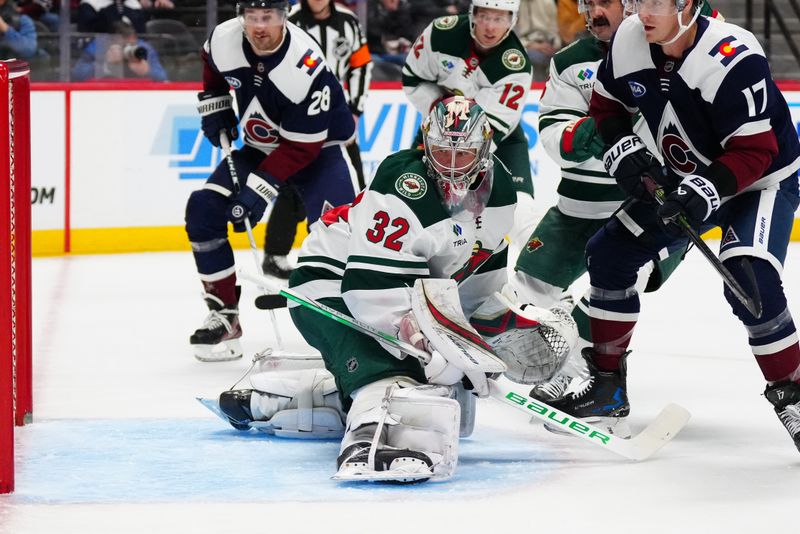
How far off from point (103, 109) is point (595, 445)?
401cm

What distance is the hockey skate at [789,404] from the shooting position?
3.22 metres

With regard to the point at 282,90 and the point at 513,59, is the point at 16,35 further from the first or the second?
the point at 513,59

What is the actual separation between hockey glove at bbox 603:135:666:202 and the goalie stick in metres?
0.55

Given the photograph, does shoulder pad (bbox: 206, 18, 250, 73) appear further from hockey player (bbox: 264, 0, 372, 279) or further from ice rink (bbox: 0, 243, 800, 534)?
hockey player (bbox: 264, 0, 372, 279)

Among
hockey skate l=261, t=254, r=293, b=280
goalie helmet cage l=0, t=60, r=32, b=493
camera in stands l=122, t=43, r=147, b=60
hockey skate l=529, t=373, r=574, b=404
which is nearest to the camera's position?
goalie helmet cage l=0, t=60, r=32, b=493

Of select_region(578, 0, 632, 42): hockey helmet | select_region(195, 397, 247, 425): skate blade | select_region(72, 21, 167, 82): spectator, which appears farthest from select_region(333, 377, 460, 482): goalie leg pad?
select_region(72, 21, 167, 82): spectator

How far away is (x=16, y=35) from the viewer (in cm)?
716

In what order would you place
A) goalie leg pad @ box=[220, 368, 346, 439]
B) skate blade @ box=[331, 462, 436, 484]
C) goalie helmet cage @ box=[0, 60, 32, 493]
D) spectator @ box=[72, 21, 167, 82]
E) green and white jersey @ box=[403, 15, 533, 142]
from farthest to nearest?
spectator @ box=[72, 21, 167, 82] < green and white jersey @ box=[403, 15, 533, 142] < goalie leg pad @ box=[220, 368, 346, 439] < goalie helmet cage @ box=[0, 60, 32, 493] < skate blade @ box=[331, 462, 436, 484]

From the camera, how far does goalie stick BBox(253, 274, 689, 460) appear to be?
318cm

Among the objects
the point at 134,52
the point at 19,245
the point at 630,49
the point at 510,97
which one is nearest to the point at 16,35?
the point at 134,52

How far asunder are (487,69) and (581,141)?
4.00 ft

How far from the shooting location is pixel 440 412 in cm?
304

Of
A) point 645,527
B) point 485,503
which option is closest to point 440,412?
point 485,503

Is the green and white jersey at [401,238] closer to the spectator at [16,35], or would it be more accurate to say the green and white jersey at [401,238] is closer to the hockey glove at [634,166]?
the hockey glove at [634,166]
